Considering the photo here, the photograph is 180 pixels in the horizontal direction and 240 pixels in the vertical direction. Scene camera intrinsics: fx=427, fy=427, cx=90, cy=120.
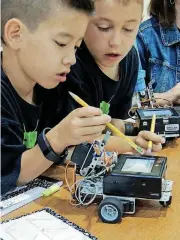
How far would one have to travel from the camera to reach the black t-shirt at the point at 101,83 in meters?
1.18

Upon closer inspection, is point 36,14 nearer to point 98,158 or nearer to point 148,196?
point 98,158

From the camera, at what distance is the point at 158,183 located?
75 centimetres

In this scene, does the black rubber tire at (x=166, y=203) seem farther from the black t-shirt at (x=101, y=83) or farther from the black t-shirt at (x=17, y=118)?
the black t-shirt at (x=101, y=83)

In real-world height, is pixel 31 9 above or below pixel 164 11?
below

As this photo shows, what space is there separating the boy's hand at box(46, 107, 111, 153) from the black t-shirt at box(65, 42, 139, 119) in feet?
0.97

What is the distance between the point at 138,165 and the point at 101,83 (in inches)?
19.4

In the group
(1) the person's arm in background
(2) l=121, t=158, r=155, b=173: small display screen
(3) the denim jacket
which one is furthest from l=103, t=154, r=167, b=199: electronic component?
(3) the denim jacket

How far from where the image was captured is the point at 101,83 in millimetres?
1271

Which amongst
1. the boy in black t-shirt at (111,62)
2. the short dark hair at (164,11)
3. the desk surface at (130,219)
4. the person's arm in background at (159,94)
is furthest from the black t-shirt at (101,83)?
the short dark hair at (164,11)

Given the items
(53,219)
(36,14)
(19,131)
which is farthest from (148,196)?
(36,14)

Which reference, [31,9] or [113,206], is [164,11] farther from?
[113,206]

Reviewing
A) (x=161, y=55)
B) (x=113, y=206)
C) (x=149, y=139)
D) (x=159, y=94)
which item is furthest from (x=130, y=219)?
(x=161, y=55)

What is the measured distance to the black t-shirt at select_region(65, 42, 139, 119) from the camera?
1.18m

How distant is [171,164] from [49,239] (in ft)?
1.34
